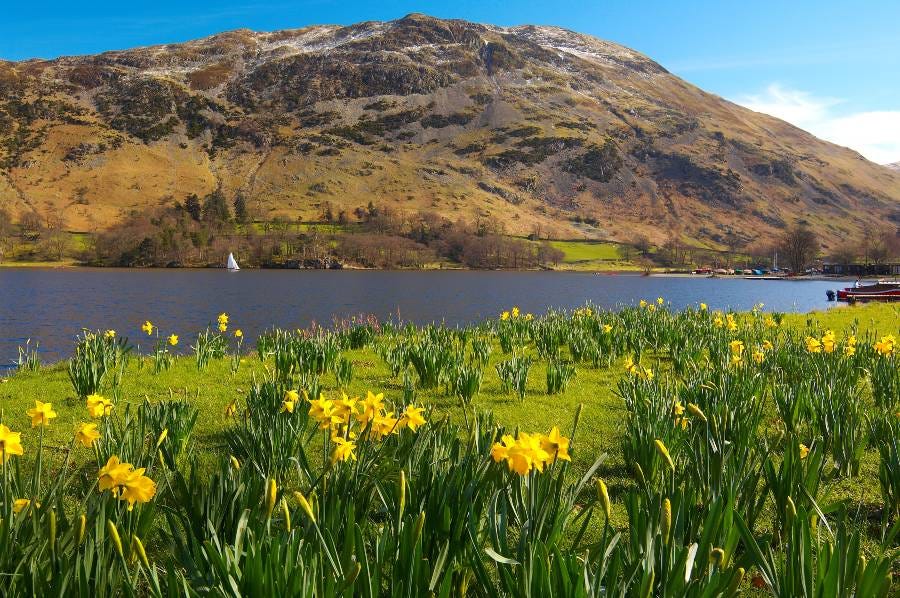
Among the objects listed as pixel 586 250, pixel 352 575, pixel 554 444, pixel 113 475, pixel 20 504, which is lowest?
pixel 20 504

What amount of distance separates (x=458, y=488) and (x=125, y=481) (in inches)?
59.9

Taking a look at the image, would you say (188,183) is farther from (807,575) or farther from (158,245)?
(807,575)

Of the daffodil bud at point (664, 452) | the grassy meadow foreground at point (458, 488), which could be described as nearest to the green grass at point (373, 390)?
the grassy meadow foreground at point (458, 488)

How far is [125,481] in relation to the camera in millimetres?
2391

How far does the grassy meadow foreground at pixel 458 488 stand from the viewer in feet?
7.29

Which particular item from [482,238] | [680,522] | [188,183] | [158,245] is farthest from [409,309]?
[188,183]

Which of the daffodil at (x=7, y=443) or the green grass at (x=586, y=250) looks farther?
the green grass at (x=586, y=250)

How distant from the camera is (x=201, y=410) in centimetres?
760

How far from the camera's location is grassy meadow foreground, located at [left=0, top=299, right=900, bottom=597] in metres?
2.22

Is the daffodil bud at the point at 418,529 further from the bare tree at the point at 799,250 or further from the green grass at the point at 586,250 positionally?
the green grass at the point at 586,250

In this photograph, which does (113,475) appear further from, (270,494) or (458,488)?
(458,488)

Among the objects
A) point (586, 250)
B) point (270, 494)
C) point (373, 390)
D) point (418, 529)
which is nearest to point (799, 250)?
point (586, 250)

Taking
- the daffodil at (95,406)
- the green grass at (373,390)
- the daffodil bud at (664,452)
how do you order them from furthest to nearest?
the green grass at (373,390)
the daffodil at (95,406)
the daffodil bud at (664,452)

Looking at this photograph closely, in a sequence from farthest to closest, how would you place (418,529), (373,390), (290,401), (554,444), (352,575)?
1. (373,390)
2. (290,401)
3. (554,444)
4. (418,529)
5. (352,575)
